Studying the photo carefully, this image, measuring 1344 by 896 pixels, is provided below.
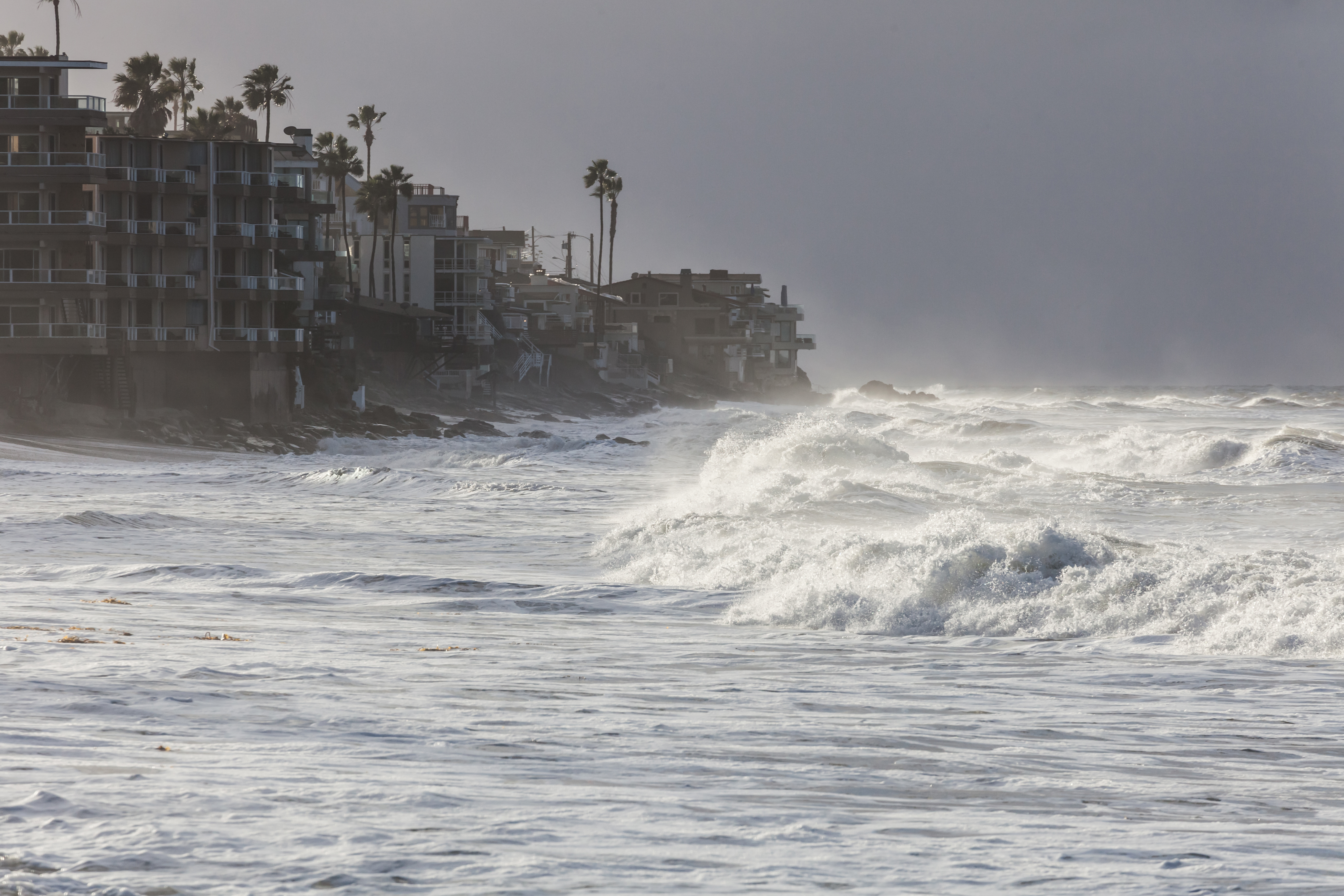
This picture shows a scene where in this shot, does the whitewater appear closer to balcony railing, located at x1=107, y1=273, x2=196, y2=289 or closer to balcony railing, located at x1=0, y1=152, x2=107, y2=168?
balcony railing, located at x1=107, y1=273, x2=196, y2=289

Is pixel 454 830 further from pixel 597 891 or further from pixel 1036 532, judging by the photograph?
pixel 1036 532

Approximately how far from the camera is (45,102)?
152ft

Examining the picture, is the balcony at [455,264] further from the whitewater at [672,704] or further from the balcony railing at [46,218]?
the whitewater at [672,704]

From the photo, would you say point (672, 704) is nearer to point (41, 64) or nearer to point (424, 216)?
point (41, 64)

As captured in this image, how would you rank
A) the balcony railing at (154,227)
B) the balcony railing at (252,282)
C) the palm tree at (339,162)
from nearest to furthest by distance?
the balcony railing at (154,227)
the balcony railing at (252,282)
the palm tree at (339,162)

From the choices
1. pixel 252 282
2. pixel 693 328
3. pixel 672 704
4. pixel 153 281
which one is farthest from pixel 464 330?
pixel 672 704

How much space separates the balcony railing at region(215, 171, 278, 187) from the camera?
51.3 m

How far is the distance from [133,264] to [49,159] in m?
4.90

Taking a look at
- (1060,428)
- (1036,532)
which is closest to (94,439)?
(1036,532)

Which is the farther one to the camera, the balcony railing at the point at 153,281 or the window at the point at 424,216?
the window at the point at 424,216

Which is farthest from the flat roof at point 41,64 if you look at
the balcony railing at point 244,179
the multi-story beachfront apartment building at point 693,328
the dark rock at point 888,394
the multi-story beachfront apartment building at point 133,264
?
the dark rock at point 888,394

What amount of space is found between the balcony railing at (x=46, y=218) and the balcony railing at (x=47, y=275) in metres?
1.68

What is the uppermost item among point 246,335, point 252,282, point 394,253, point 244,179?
point 394,253

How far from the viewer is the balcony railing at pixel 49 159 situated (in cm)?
4612
